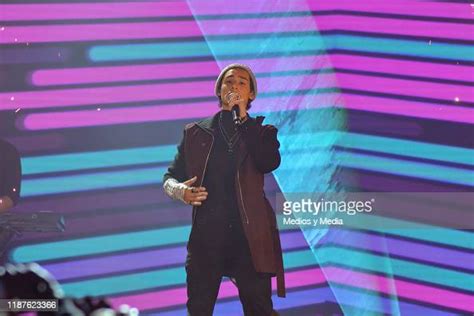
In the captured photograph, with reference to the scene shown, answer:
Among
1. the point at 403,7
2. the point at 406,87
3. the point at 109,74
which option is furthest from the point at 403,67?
Result: the point at 109,74

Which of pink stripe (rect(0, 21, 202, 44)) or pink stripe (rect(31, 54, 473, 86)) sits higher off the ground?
pink stripe (rect(0, 21, 202, 44))

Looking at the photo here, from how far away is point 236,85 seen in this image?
2.98 metres

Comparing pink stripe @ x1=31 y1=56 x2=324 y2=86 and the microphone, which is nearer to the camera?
the microphone

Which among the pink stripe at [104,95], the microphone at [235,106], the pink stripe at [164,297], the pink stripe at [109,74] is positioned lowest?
the pink stripe at [164,297]

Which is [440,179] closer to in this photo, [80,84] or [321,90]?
[321,90]

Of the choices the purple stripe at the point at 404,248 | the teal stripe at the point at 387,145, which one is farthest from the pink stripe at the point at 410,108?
the purple stripe at the point at 404,248

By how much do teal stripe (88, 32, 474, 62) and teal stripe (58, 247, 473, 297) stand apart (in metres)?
1.18

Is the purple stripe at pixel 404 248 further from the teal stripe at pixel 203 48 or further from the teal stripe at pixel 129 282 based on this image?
the teal stripe at pixel 203 48

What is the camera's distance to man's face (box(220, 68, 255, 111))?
2977 millimetres

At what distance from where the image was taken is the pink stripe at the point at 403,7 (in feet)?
12.1

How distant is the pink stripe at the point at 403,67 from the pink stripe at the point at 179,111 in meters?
0.18

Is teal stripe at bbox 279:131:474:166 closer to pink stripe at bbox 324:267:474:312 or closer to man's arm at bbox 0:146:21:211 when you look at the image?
pink stripe at bbox 324:267:474:312

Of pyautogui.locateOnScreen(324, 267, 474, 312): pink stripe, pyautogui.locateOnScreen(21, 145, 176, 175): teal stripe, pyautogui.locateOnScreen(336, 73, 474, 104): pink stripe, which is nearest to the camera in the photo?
pyautogui.locateOnScreen(324, 267, 474, 312): pink stripe

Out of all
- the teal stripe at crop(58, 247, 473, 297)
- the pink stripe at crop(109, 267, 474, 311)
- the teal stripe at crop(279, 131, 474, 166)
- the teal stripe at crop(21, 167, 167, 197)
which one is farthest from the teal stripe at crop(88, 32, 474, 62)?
the pink stripe at crop(109, 267, 474, 311)
